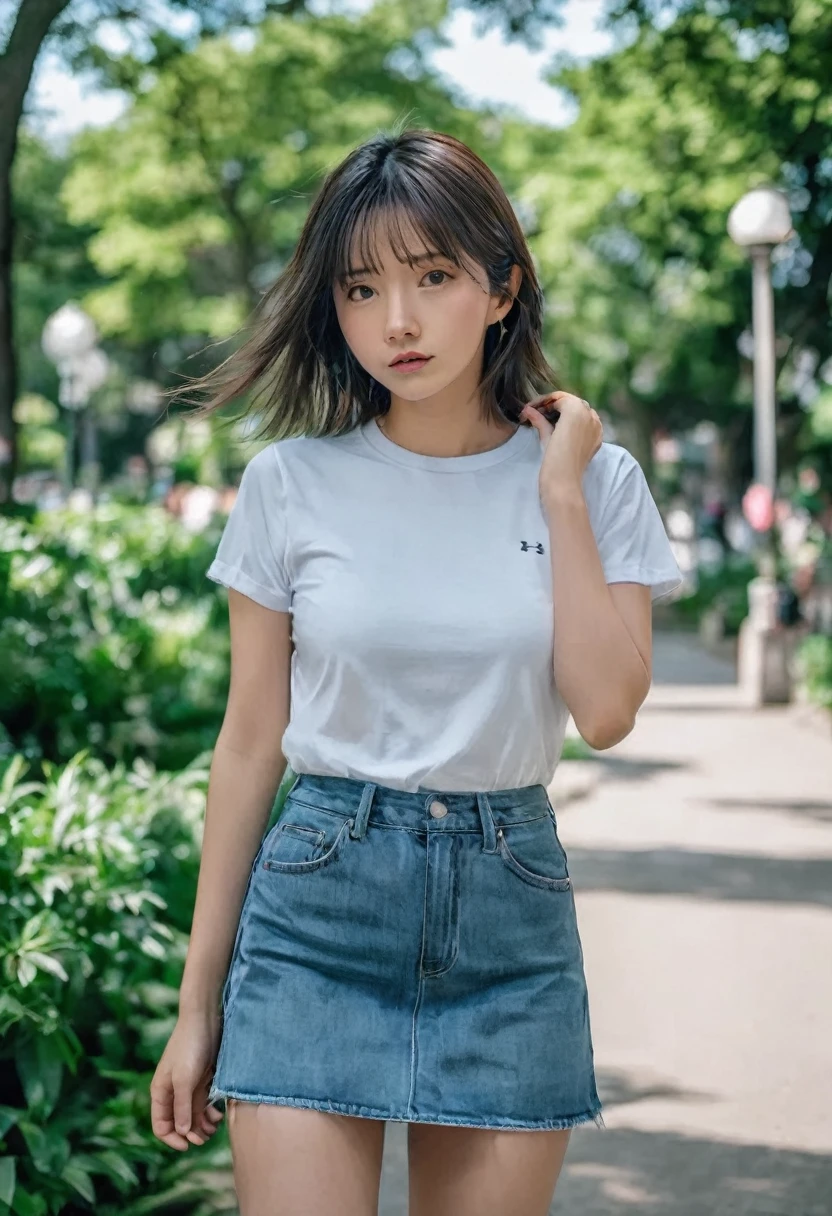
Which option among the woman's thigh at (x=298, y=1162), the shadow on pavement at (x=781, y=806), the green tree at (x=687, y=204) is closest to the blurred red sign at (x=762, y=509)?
the green tree at (x=687, y=204)

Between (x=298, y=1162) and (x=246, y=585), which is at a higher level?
(x=246, y=585)

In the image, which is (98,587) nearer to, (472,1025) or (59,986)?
(59,986)

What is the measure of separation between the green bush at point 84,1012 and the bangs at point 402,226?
6.19 ft

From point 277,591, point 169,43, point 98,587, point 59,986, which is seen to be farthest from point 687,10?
point 277,591

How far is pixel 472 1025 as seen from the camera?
216cm

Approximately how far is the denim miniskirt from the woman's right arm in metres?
0.08

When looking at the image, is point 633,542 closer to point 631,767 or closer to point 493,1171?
point 493,1171

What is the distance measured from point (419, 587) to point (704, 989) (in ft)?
14.5

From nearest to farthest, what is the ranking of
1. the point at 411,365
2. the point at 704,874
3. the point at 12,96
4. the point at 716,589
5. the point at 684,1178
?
the point at 411,365 → the point at 684,1178 → the point at 12,96 → the point at 704,874 → the point at 716,589

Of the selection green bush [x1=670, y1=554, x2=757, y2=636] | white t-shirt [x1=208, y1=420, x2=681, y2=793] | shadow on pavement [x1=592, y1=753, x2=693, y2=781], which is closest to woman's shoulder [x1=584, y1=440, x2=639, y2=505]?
white t-shirt [x1=208, y1=420, x2=681, y2=793]

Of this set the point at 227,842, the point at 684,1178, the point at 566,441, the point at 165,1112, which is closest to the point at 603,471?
the point at 566,441

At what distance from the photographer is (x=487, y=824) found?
2184 mm

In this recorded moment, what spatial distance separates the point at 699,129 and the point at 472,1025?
18131 mm

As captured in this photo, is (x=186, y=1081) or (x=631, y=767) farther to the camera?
(x=631, y=767)
